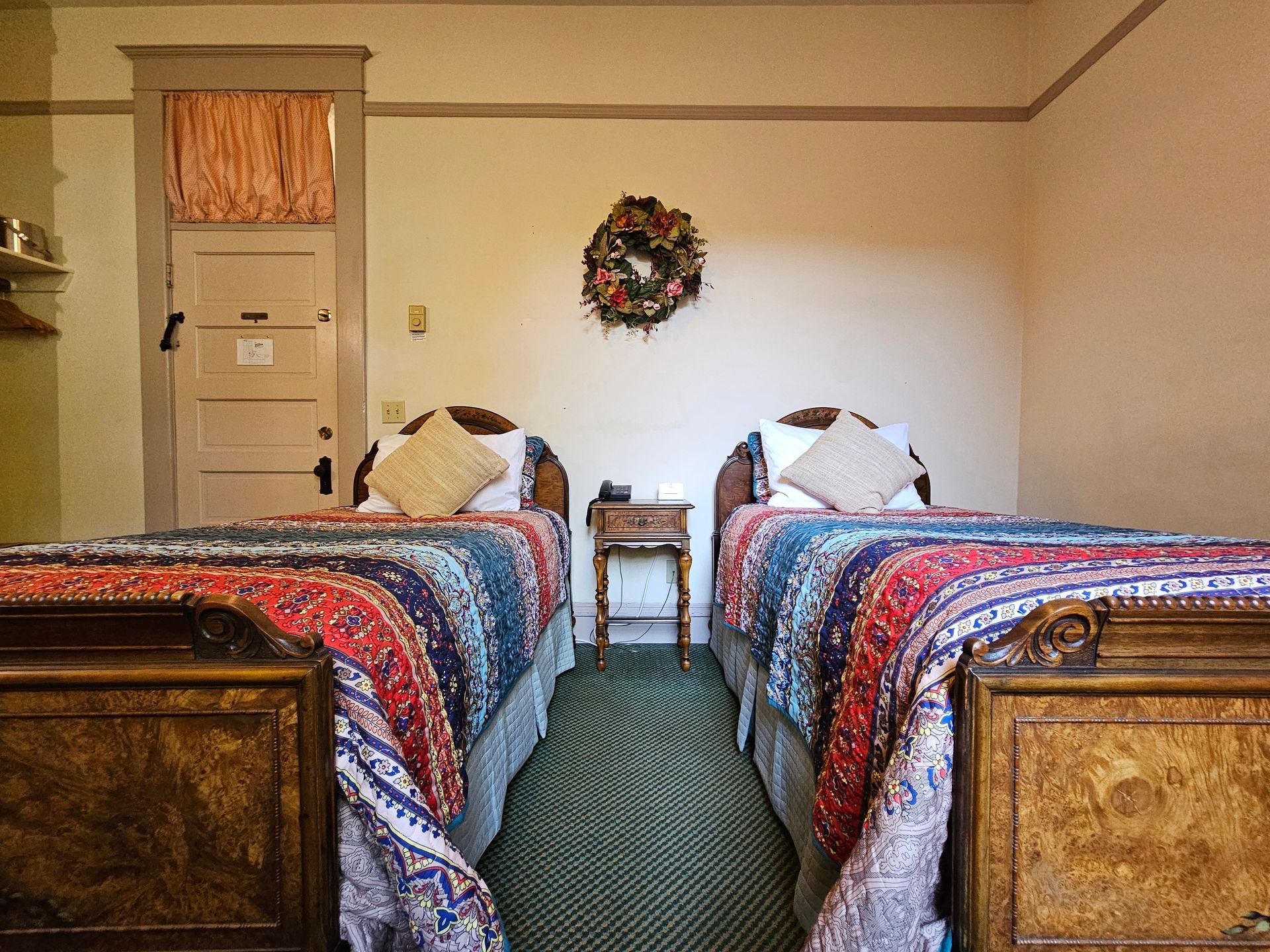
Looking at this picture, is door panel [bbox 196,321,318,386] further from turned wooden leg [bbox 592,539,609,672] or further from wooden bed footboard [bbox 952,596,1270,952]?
wooden bed footboard [bbox 952,596,1270,952]

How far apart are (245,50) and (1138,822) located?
4.13 m

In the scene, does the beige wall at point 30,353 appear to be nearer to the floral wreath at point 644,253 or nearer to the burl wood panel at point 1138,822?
the floral wreath at point 644,253

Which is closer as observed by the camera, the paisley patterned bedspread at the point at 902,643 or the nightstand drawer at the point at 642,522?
the paisley patterned bedspread at the point at 902,643

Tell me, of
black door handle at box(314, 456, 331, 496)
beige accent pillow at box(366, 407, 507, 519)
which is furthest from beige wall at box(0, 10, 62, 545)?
beige accent pillow at box(366, 407, 507, 519)

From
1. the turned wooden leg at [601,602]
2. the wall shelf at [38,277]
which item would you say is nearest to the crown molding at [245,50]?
the wall shelf at [38,277]

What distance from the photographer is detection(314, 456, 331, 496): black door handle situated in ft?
9.27

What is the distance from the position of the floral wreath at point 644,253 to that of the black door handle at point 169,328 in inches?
79.1

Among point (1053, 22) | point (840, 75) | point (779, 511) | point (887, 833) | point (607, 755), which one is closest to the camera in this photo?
point (887, 833)

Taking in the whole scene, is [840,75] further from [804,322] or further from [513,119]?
[513,119]

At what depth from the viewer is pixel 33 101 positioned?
279cm

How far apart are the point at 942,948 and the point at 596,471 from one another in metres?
2.31

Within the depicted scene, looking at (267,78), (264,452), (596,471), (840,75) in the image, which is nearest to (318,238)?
(267,78)

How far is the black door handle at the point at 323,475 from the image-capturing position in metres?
2.82

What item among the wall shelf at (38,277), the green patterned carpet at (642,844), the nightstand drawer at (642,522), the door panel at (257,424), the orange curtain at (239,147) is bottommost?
the green patterned carpet at (642,844)
